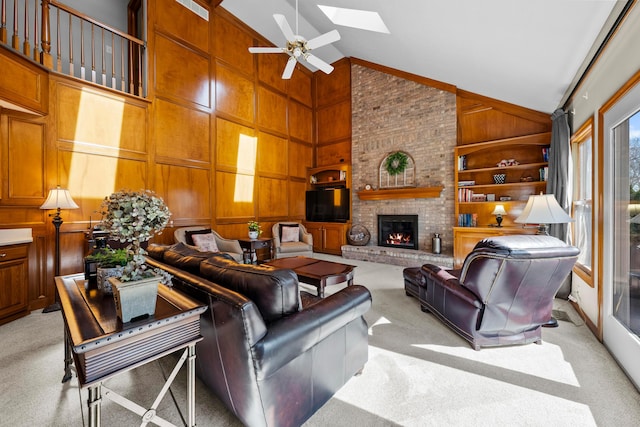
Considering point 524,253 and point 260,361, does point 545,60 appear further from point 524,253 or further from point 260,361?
point 260,361

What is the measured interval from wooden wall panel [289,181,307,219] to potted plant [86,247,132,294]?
501cm

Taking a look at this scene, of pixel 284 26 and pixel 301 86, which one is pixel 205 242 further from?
pixel 301 86

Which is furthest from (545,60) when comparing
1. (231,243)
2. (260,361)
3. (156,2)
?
(156,2)

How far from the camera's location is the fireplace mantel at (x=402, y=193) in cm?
529

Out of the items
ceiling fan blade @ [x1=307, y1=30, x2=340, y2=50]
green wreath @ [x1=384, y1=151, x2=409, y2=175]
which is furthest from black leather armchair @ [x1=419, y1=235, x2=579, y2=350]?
green wreath @ [x1=384, y1=151, x2=409, y2=175]

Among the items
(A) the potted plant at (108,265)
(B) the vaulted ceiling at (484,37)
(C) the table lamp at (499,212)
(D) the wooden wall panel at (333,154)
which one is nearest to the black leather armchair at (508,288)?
(B) the vaulted ceiling at (484,37)

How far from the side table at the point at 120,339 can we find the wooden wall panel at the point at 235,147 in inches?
163

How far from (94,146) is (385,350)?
4.46 m

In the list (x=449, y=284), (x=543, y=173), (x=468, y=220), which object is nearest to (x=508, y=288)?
(x=449, y=284)

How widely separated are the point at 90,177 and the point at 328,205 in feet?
15.0

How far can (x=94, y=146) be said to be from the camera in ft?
12.0

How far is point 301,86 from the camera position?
700 centimetres

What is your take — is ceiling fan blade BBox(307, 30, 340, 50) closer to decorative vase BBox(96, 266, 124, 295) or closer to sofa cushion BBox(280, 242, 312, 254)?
decorative vase BBox(96, 266, 124, 295)

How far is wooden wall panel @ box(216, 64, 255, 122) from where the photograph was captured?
5203mm
